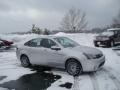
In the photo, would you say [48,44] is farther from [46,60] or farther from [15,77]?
[15,77]

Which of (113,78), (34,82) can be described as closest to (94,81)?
(113,78)

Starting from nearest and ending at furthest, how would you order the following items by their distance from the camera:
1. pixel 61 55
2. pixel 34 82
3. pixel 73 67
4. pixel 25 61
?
pixel 34 82, pixel 73 67, pixel 61 55, pixel 25 61

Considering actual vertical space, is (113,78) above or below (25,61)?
below

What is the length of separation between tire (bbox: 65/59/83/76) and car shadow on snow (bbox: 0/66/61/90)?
0.56 meters

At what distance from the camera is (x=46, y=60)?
8141mm

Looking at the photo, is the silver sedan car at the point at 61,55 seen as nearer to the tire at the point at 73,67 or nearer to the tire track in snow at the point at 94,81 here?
the tire at the point at 73,67

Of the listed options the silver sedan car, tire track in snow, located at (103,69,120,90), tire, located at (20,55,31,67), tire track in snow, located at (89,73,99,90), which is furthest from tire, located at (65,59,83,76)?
tire, located at (20,55,31,67)

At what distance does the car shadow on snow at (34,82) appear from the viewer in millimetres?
6117

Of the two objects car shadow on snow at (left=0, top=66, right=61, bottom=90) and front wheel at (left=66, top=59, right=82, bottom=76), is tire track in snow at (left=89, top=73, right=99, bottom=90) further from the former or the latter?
car shadow on snow at (left=0, top=66, right=61, bottom=90)

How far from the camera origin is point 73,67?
7238 millimetres

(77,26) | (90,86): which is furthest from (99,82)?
(77,26)

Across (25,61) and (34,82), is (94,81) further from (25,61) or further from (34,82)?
(25,61)

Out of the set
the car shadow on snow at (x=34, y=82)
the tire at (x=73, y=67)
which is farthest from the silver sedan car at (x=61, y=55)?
the car shadow on snow at (x=34, y=82)

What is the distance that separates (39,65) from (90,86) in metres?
3.40
